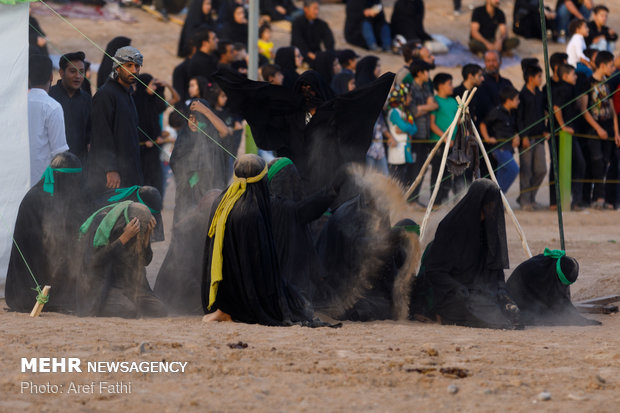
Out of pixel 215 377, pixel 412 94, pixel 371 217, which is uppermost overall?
pixel 412 94

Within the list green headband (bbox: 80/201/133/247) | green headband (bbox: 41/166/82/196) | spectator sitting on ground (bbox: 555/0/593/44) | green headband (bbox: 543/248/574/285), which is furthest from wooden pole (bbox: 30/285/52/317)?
spectator sitting on ground (bbox: 555/0/593/44)

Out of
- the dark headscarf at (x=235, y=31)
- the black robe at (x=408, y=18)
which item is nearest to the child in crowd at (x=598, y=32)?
the black robe at (x=408, y=18)

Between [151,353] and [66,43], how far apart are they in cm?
1348

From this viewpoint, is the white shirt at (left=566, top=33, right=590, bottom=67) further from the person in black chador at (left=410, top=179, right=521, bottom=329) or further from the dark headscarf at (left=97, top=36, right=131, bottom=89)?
the person in black chador at (left=410, top=179, right=521, bottom=329)

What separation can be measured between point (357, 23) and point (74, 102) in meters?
11.4

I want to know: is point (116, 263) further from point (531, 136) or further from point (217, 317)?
point (531, 136)

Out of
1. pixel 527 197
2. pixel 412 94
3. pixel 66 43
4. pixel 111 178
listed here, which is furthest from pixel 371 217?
pixel 66 43

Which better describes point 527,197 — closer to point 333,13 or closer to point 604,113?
point 604,113

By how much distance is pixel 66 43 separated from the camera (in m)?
19.2

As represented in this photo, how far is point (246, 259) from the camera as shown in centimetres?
755

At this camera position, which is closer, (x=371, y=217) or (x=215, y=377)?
(x=215, y=377)

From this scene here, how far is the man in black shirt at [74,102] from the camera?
941cm

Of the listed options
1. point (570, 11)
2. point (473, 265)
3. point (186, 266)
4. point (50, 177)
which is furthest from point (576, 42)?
point (50, 177)

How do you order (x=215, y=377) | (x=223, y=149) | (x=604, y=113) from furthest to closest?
(x=604, y=113)
(x=223, y=149)
(x=215, y=377)
